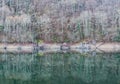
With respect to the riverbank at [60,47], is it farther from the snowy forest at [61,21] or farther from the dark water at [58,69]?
the dark water at [58,69]

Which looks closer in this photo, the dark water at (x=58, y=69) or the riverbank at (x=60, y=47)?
the dark water at (x=58, y=69)

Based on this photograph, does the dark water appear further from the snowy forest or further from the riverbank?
the snowy forest

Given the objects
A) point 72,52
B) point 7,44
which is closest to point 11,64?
point 72,52

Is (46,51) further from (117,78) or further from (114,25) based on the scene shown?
(117,78)

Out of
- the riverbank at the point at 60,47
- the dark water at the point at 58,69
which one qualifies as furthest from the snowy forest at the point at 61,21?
the dark water at the point at 58,69

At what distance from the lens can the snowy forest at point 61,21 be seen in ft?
144

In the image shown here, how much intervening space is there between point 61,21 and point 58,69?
67.3 ft

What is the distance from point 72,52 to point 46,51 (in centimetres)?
323

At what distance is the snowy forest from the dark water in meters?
8.58

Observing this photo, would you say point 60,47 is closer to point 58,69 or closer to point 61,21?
point 61,21

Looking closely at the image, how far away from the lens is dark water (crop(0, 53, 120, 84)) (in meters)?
21.4

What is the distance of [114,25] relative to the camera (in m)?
44.2

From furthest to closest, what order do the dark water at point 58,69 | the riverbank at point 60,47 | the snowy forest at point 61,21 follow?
the snowy forest at point 61,21, the riverbank at point 60,47, the dark water at point 58,69

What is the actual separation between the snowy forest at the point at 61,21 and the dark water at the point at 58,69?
8.58 m
